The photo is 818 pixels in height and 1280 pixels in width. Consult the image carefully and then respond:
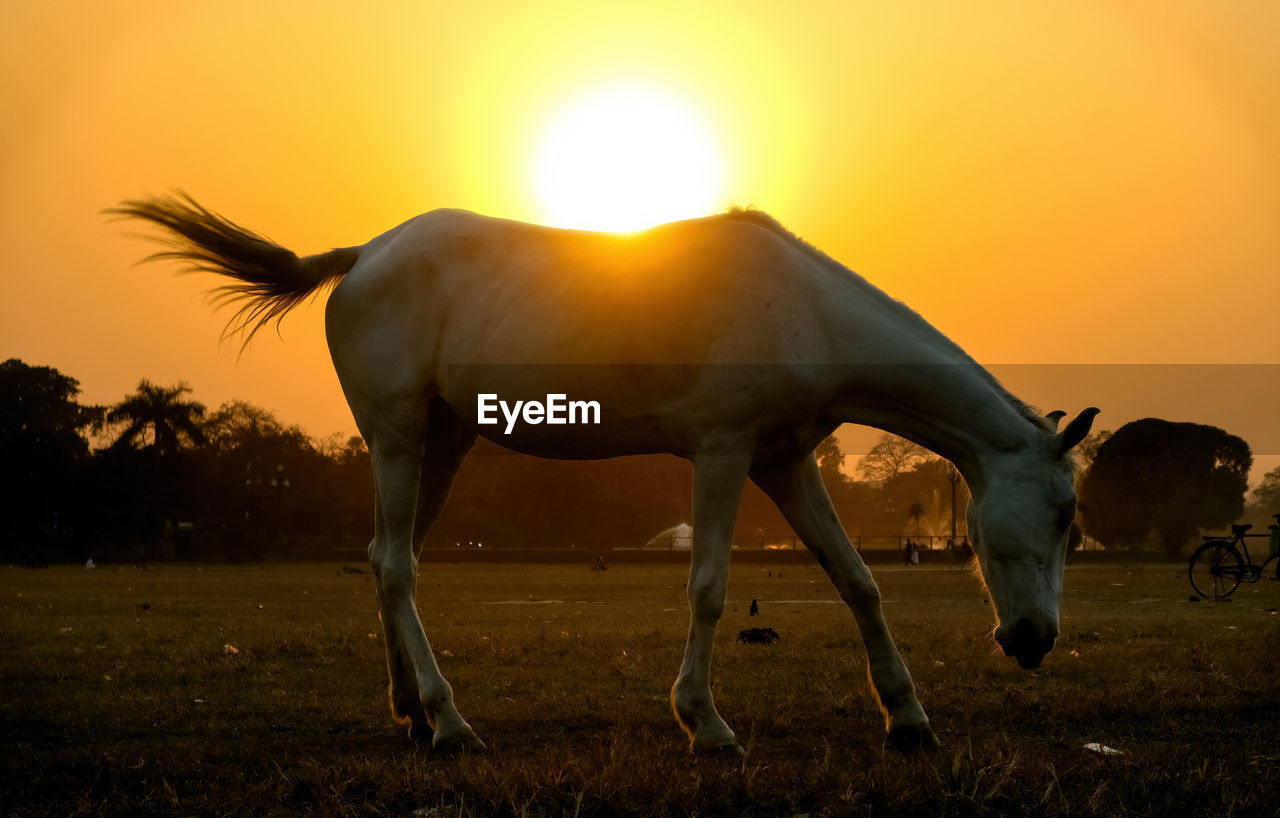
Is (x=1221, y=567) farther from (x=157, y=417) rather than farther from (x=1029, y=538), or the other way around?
(x=157, y=417)

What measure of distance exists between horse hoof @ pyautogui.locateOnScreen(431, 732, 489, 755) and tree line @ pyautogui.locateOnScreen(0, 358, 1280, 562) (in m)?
63.2

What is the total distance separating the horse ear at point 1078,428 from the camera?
17.2 feet

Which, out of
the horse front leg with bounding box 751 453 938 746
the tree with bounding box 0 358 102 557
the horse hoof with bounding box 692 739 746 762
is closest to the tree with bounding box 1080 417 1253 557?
the tree with bounding box 0 358 102 557

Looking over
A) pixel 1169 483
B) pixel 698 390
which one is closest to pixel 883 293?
pixel 698 390

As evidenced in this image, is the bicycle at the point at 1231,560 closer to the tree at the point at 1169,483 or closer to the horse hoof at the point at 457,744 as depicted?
the horse hoof at the point at 457,744

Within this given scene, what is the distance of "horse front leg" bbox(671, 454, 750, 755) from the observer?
214 inches

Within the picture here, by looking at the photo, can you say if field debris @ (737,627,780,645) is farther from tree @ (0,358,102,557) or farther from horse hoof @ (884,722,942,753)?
tree @ (0,358,102,557)

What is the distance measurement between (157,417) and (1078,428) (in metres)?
82.0

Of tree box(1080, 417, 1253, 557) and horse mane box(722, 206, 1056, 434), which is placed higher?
tree box(1080, 417, 1253, 557)

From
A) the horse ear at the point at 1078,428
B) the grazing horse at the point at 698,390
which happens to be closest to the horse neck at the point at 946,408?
the grazing horse at the point at 698,390

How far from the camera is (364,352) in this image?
22.1ft

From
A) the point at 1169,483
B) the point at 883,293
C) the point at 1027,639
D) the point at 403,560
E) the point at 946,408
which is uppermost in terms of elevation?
the point at 1169,483

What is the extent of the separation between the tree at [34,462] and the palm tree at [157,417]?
109 inches

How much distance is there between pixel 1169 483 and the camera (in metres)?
73.5
